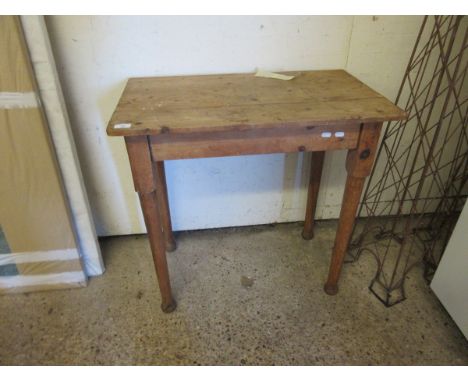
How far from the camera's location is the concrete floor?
4.05 ft

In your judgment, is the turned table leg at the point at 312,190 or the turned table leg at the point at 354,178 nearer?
the turned table leg at the point at 354,178

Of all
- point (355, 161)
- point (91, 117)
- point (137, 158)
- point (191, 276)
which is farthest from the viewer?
point (191, 276)

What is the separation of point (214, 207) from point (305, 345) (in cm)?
80

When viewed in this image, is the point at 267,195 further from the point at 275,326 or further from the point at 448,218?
the point at 448,218

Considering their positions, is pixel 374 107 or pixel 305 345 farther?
pixel 305 345

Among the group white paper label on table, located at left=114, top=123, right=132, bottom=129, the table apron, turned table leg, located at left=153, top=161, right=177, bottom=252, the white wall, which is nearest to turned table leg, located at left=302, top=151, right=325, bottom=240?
the white wall

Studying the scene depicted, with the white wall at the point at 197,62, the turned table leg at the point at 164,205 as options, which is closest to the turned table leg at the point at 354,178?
the white wall at the point at 197,62

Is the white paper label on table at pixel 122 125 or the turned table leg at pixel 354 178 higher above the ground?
the white paper label on table at pixel 122 125

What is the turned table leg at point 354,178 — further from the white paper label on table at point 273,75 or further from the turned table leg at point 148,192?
the turned table leg at point 148,192

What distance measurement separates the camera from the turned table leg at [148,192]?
0.99m

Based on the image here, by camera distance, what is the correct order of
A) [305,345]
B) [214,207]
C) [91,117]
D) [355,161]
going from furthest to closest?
[214,207] < [91,117] < [305,345] < [355,161]

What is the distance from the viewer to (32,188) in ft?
4.24

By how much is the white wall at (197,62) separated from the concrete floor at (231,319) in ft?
1.15
